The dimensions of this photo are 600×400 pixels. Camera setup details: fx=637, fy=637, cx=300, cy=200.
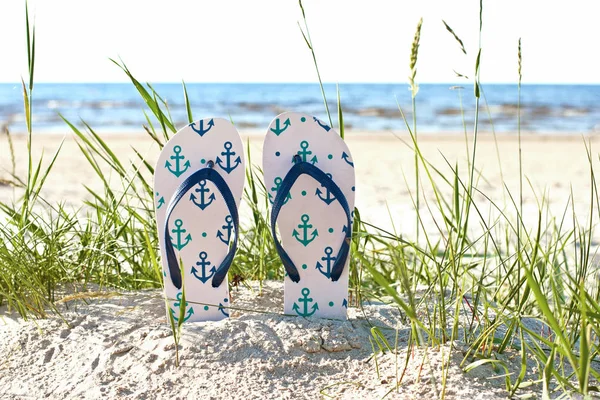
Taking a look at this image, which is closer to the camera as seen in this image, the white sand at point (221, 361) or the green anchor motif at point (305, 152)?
the white sand at point (221, 361)

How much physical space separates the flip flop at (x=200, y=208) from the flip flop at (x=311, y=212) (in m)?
0.09

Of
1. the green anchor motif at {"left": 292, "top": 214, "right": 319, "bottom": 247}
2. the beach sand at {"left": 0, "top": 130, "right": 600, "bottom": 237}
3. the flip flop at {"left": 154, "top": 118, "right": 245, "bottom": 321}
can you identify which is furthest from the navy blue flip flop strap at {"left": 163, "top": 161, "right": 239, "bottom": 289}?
the beach sand at {"left": 0, "top": 130, "right": 600, "bottom": 237}

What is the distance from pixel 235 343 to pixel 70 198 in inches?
128

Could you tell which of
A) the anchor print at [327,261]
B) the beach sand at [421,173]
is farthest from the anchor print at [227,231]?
the beach sand at [421,173]

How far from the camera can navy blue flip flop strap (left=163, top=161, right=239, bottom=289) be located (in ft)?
4.22

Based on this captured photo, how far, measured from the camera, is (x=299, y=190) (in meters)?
1.36

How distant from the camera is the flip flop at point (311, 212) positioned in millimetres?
1358

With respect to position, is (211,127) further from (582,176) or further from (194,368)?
(582,176)

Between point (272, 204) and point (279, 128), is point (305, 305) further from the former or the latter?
point (279, 128)

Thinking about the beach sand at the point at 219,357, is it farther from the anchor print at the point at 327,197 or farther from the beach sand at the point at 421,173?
the beach sand at the point at 421,173

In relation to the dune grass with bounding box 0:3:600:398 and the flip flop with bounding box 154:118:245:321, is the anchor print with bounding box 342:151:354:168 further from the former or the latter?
the flip flop with bounding box 154:118:245:321

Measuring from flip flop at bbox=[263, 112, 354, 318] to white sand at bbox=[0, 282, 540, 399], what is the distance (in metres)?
0.07

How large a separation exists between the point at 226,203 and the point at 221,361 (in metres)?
0.33
